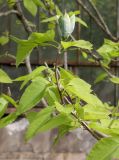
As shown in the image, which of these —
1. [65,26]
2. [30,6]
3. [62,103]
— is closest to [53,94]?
[62,103]

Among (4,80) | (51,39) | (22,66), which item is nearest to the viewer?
(51,39)

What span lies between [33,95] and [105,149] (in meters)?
0.18

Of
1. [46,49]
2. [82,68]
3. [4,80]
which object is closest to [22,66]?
[46,49]

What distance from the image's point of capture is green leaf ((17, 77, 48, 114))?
93 cm

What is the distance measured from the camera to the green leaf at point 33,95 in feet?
3.04

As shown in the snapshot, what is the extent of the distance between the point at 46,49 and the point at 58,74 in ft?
9.16

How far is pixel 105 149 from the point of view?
877mm

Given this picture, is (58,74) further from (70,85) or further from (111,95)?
(111,95)

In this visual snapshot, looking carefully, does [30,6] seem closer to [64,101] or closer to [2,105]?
[2,105]

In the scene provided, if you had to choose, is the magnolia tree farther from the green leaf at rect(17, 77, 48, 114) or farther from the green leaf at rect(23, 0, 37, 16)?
the green leaf at rect(23, 0, 37, 16)

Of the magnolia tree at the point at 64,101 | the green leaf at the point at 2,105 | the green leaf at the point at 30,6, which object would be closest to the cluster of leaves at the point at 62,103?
the magnolia tree at the point at 64,101

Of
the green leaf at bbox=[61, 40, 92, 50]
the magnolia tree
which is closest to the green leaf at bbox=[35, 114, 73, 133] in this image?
the magnolia tree

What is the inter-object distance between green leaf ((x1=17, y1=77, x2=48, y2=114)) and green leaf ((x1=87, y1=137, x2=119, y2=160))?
0.50ft

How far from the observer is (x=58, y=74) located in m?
0.99
